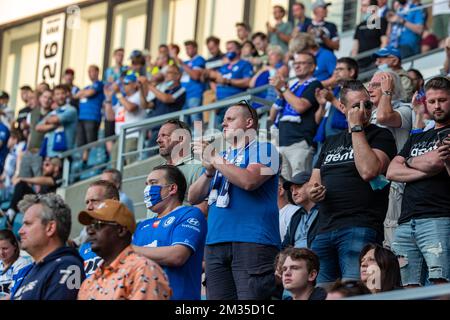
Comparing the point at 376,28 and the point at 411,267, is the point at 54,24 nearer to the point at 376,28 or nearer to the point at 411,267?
the point at 376,28

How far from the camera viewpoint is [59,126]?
1697cm

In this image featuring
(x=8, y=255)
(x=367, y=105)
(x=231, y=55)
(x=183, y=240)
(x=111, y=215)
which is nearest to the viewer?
(x=111, y=215)

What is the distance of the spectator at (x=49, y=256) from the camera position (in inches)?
260

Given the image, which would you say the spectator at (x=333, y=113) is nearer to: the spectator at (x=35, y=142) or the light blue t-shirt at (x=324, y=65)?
the light blue t-shirt at (x=324, y=65)

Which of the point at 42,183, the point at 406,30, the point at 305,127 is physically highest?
the point at 406,30

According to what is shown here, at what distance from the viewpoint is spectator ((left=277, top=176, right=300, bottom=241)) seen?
966 cm

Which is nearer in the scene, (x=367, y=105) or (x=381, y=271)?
(x=381, y=271)

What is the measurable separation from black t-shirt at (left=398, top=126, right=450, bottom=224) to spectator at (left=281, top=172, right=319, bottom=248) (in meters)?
1.09

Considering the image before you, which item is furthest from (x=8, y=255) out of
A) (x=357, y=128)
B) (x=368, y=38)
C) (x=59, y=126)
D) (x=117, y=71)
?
(x=117, y=71)

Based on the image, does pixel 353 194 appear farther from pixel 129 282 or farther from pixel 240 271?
pixel 129 282

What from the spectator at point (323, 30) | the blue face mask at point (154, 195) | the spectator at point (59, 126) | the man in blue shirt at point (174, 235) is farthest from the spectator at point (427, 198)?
the spectator at point (59, 126)

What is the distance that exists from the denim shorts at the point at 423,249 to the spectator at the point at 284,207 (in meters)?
1.66

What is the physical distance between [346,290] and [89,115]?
449 inches
